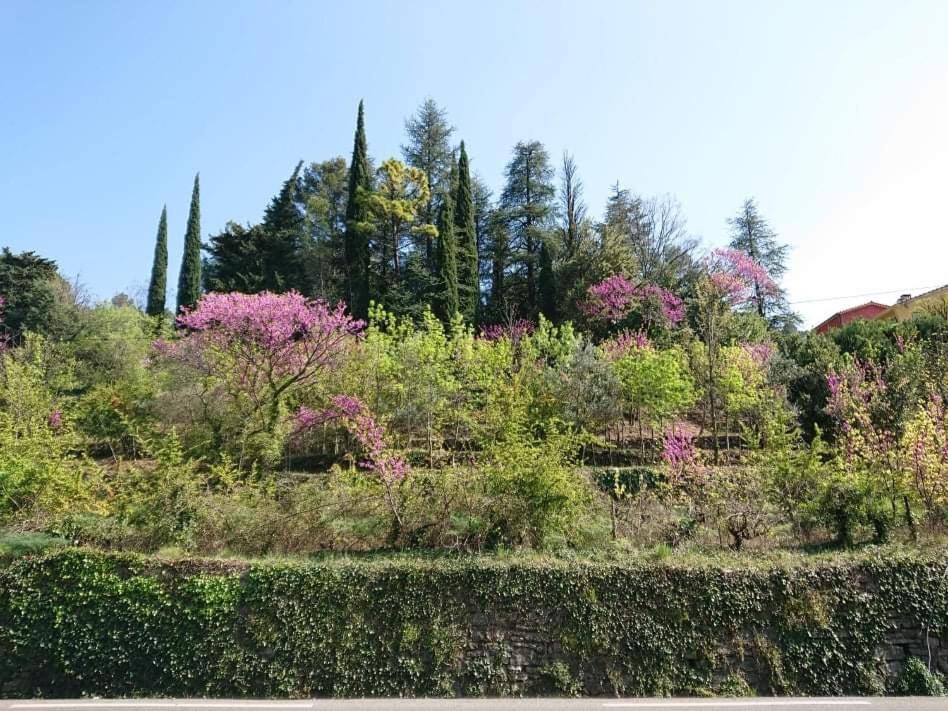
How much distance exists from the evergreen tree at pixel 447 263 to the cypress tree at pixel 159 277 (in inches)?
654

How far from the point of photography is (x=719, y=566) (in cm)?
645

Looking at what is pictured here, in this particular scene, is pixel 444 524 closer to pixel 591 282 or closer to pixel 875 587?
pixel 875 587

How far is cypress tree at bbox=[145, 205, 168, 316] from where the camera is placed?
1253 inches

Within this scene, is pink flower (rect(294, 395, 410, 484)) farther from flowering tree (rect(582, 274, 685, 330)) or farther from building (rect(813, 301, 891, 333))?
building (rect(813, 301, 891, 333))

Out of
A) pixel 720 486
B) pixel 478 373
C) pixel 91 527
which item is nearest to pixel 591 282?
pixel 478 373

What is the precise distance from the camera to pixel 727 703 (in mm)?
5812

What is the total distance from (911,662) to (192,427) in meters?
14.3

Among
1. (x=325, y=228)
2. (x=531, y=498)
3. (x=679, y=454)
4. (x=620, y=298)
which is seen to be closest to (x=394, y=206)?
(x=325, y=228)

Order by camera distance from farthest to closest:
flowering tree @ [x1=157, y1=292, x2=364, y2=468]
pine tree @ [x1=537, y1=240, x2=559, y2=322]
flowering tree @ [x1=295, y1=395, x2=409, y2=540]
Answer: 1. pine tree @ [x1=537, y1=240, x2=559, y2=322]
2. flowering tree @ [x1=157, y1=292, x2=364, y2=468]
3. flowering tree @ [x1=295, y1=395, x2=409, y2=540]

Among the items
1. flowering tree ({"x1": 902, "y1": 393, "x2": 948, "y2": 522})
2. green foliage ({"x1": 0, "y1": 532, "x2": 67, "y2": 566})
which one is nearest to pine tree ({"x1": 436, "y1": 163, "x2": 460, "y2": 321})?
flowering tree ({"x1": 902, "y1": 393, "x2": 948, "y2": 522})

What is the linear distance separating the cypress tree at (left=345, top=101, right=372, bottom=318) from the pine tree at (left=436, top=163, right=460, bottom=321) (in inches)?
149

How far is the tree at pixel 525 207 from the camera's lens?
1287 inches

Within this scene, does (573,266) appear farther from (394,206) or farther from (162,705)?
(162,705)

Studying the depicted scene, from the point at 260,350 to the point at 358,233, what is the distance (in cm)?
1617
